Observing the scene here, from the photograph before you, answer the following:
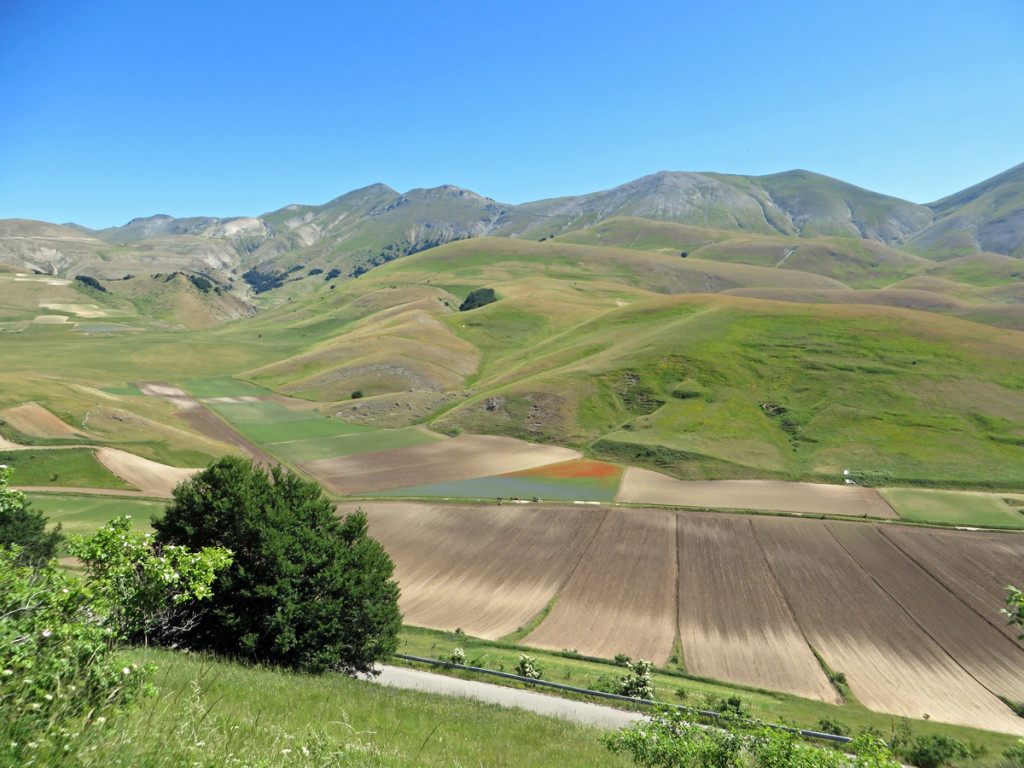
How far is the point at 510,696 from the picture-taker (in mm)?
25672

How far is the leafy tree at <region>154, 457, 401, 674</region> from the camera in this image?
2333 cm

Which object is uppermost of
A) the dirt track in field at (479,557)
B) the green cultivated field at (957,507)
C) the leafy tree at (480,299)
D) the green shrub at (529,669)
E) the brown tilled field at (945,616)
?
the leafy tree at (480,299)

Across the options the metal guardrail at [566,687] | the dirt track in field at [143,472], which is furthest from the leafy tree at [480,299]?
the metal guardrail at [566,687]

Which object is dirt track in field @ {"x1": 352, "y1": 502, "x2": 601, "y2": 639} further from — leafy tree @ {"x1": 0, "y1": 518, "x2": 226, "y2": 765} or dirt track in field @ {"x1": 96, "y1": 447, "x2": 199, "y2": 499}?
leafy tree @ {"x1": 0, "y1": 518, "x2": 226, "y2": 765}

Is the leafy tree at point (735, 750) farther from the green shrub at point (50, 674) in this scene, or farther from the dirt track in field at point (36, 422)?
the dirt track in field at point (36, 422)

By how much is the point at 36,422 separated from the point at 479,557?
64680 millimetres

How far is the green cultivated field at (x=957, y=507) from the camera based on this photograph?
50.3 metres

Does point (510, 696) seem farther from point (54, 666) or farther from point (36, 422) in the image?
point (36, 422)

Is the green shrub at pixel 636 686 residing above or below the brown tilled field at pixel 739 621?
above

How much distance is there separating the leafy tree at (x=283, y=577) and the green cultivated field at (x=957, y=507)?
55950 millimetres

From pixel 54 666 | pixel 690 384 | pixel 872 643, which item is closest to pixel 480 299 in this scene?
pixel 690 384

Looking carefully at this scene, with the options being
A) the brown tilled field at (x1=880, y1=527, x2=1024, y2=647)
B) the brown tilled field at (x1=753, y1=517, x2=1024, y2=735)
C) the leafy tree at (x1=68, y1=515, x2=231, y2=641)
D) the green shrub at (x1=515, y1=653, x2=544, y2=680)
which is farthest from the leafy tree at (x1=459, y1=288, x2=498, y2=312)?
the leafy tree at (x1=68, y1=515, x2=231, y2=641)

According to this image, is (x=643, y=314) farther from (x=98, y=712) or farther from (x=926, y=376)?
(x=98, y=712)

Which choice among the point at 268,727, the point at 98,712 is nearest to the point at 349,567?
the point at 268,727
